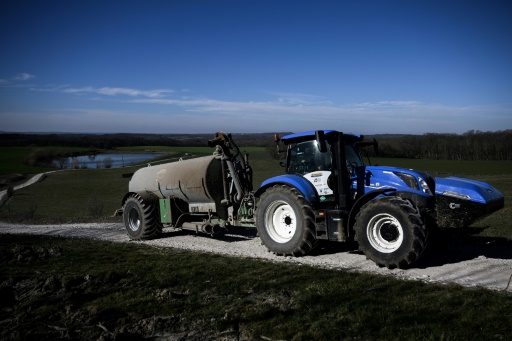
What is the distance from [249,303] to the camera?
5938mm

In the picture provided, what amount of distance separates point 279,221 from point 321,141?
2182 millimetres

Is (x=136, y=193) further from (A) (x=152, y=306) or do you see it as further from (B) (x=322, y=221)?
(A) (x=152, y=306)

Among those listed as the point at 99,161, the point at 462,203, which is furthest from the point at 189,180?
the point at 99,161

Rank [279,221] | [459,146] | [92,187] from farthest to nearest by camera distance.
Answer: [459,146], [92,187], [279,221]

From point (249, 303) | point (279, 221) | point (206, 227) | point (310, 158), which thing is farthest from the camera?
point (206, 227)

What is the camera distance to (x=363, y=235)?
8109 millimetres

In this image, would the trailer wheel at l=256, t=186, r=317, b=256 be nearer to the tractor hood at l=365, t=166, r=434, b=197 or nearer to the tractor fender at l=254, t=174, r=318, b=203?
the tractor fender at l=254, t=174, r=318, b=203

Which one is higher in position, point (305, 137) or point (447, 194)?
point (305, 137)

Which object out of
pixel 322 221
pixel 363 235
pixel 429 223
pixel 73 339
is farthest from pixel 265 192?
pixel 73 339

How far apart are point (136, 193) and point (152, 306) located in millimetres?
7984

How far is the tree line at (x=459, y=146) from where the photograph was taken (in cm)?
6072

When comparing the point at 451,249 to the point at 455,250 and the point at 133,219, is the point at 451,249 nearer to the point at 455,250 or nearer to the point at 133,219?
the point at 455,250

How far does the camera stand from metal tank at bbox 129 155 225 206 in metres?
11.5

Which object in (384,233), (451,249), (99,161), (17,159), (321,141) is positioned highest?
(321,141)
